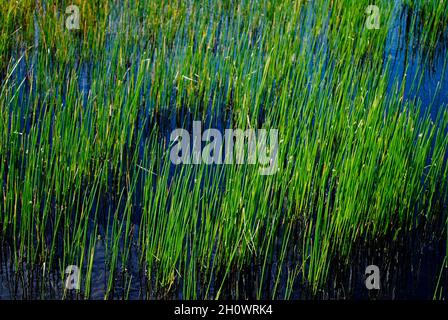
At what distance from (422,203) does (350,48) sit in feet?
5.41

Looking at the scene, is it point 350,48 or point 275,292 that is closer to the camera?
point 275,292

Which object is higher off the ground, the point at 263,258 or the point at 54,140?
the point at 54,140

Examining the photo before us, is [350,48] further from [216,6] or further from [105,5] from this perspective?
[105,5]

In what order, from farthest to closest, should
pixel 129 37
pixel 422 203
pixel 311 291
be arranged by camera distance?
1. pixel 129 37
2. pixel 422 203
3. pixel 311 291

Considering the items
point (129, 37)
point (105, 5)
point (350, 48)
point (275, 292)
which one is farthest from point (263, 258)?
point (105, 5)

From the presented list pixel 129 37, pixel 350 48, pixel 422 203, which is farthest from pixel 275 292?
pixel 129 37

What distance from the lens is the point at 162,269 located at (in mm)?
2742

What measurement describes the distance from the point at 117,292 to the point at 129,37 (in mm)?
2543

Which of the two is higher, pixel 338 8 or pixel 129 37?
pixel 338 8

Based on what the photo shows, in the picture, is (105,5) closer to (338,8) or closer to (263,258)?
(338,8)

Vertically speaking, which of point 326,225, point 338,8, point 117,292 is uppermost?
point 338,8
